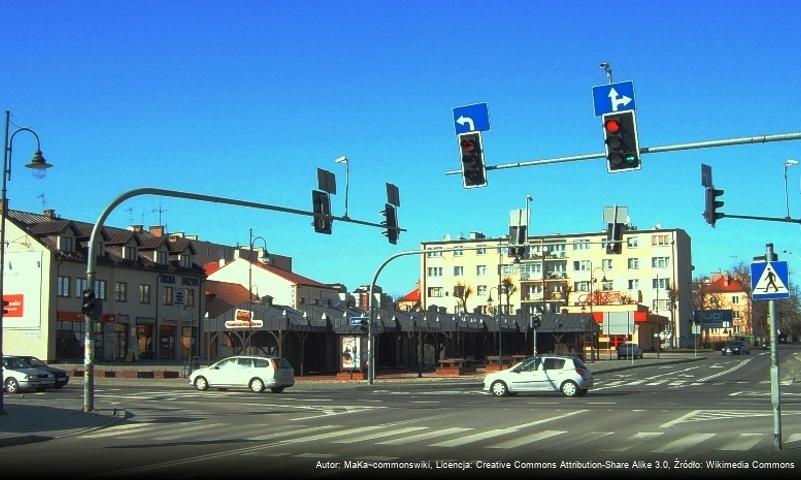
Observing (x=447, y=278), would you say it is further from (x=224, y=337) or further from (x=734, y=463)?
(x=734, y=463)

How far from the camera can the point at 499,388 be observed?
33.2 meters

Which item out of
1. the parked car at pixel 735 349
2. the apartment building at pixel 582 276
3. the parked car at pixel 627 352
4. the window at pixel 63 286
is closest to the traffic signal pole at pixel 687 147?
the window at pixel 63 286

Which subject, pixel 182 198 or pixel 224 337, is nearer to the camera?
pixel 182 198

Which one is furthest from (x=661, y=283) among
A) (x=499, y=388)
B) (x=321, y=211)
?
(x=321, y=211)

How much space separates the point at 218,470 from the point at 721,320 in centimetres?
12347

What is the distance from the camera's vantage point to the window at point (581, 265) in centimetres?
13238

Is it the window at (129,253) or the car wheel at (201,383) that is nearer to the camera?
the car wheel at (201,383)

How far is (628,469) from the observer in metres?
12.6

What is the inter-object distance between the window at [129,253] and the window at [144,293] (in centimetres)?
217

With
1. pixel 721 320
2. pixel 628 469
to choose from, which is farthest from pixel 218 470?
pixel 721 320

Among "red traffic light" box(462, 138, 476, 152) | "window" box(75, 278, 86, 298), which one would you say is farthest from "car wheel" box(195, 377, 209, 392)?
"window" box(75, 278, 86, 298)

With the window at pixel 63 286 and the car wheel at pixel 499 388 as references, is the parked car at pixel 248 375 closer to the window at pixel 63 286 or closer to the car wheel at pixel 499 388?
the car wheel at pixel 499 388

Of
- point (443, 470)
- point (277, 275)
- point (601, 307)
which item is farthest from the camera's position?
point (601, 307)

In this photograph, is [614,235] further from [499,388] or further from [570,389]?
[499,388]
